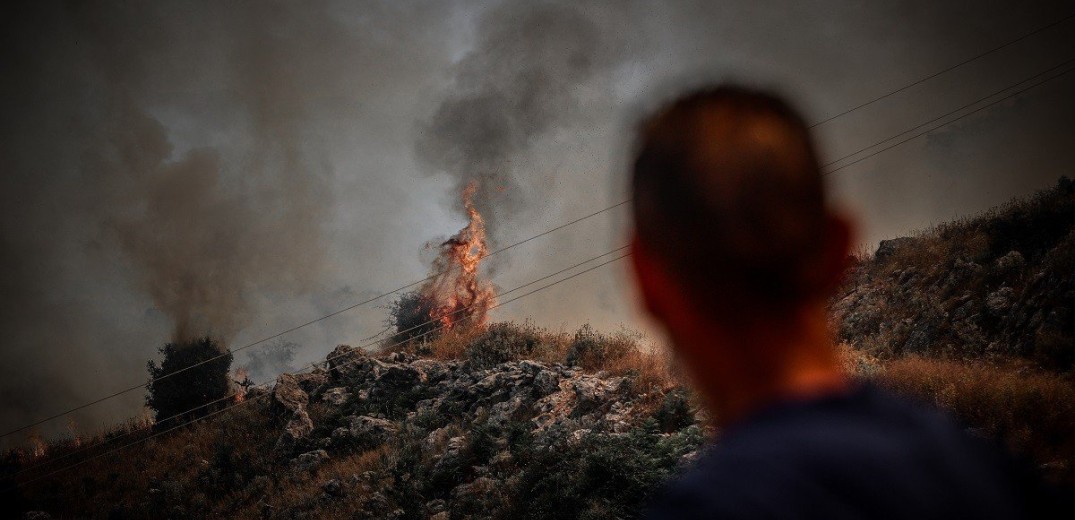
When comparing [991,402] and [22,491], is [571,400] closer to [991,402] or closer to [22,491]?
[991,402]

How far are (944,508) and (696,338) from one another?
2.10m

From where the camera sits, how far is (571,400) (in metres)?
12.3

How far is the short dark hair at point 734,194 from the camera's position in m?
3.14

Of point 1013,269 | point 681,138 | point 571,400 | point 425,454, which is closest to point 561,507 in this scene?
point 571,400

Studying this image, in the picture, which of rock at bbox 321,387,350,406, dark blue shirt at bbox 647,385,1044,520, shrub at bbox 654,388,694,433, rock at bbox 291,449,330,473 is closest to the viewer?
dark blue shirt at bbox 647,385,1044,520

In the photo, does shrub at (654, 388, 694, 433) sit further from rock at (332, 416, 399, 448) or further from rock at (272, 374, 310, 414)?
rock at (272, 374, 310, 414)

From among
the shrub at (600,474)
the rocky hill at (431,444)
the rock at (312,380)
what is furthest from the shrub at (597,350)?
the rock at (312,380)

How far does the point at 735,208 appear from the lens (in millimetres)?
3211

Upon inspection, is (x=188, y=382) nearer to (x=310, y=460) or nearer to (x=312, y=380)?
(x=312, y=380)

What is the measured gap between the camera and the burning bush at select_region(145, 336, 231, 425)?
27781 mm

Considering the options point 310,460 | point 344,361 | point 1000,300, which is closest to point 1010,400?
point 1000,300

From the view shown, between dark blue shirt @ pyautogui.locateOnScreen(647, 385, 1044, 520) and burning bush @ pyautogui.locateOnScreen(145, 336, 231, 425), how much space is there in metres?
31.5

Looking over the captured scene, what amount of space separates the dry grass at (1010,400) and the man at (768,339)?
3.89m

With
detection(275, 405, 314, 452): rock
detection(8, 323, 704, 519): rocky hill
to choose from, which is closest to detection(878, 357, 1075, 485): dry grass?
detection(8, 323, 704, 519): rocky hill
